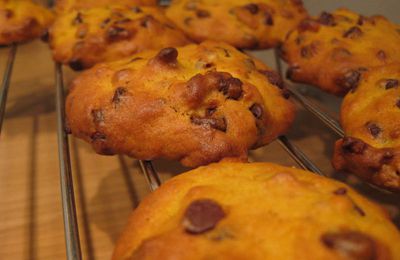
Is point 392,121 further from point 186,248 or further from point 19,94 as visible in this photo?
point 19,94

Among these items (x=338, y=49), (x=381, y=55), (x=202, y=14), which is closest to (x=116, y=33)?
(x=202, y=14)

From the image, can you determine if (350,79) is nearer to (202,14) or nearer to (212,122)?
(212,122)

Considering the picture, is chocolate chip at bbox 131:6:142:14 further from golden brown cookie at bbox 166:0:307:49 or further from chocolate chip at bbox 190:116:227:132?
chocolate chip at bbox 190:116:227:132

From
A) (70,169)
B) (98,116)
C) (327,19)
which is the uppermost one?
(327,19)

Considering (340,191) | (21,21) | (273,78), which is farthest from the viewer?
(21,21)

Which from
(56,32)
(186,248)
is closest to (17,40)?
(56,32)

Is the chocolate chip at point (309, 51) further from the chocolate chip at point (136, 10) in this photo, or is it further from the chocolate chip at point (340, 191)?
the chocolate chip at point (340, 191)

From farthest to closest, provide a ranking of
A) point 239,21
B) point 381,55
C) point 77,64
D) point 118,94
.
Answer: point 239,21, point 77,64, point 381,55, point 118,94
